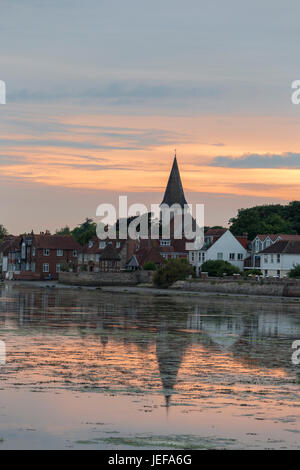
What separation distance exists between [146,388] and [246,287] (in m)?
70.8

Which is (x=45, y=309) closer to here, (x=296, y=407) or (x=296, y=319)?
(x=296, y=319)

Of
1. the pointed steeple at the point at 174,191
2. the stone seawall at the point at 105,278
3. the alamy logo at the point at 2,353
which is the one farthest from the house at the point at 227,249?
Result: the alamy logo at the point at 2,353

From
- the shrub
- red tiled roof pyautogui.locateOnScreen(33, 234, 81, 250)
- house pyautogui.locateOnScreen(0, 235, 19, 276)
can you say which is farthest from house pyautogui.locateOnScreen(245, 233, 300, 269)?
house pyautogui.locateOnScreen(0, 235, 19, 276)

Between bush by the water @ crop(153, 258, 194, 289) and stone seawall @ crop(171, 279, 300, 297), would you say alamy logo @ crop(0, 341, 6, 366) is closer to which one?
stone seawall @ crop(171, 279, 300, 297)

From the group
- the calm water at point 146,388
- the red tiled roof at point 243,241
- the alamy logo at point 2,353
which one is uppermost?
the red tiled roof at point 243,241

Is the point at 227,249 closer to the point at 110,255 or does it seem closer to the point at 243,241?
the point at 243,241

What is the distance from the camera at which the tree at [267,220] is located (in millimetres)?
136375

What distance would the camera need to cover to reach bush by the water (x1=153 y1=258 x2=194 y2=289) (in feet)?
346

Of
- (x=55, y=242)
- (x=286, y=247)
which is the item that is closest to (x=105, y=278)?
(x=55, y=242)

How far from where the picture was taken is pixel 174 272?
106 metres

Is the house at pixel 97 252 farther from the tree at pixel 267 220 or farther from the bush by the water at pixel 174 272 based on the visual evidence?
the bush by the water at pixel 174 272

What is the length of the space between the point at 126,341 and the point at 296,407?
16.2m

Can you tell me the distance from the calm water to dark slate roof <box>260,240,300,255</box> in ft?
217

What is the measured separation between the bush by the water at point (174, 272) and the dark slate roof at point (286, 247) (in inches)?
507
